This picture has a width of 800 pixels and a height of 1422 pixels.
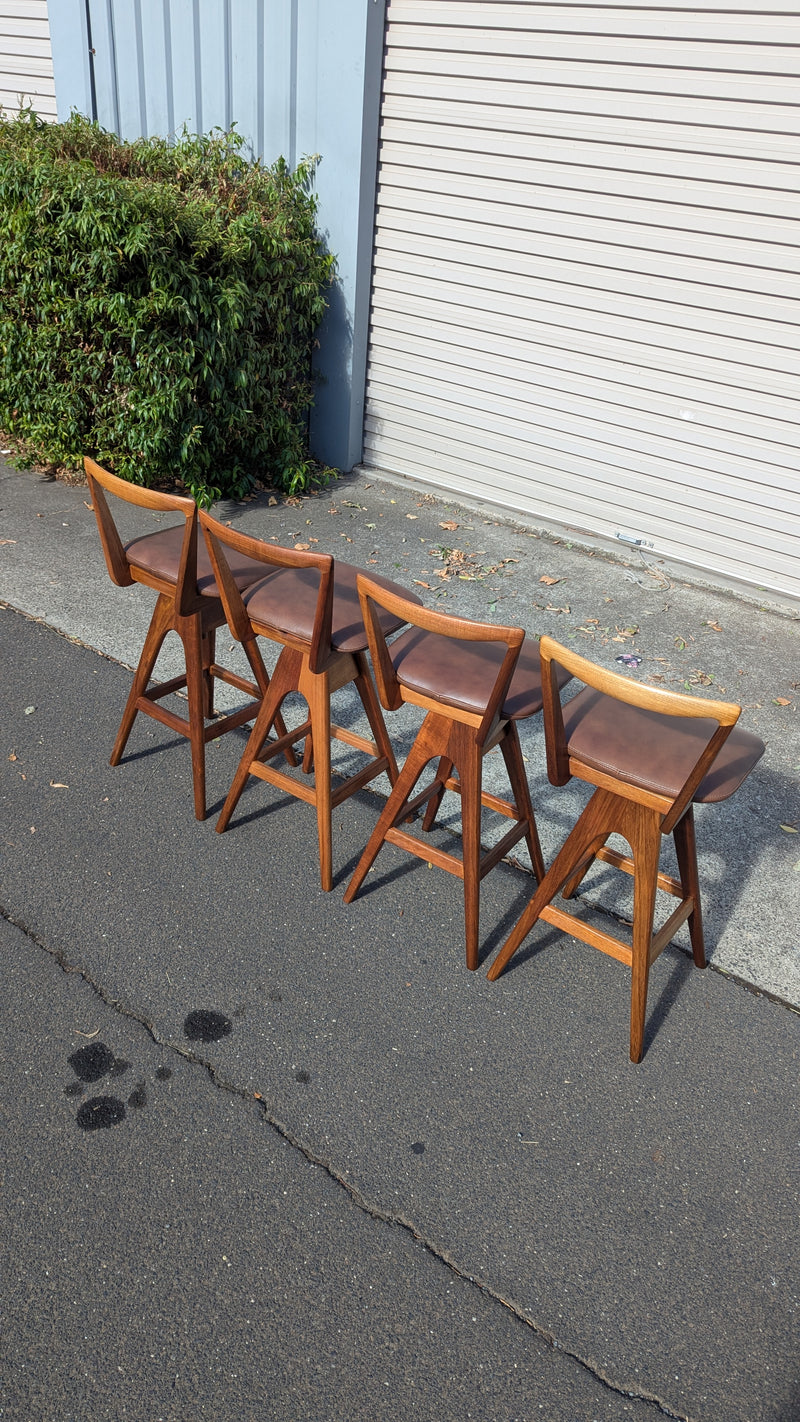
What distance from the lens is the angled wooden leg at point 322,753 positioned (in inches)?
134

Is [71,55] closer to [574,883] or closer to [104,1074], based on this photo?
[574,883]

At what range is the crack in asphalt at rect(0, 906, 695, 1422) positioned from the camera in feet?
7.32

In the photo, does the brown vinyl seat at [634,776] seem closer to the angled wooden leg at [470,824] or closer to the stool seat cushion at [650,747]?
the stool seat cushion at [650,747]

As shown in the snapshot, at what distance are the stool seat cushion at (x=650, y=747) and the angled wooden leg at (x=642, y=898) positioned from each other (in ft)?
0.47

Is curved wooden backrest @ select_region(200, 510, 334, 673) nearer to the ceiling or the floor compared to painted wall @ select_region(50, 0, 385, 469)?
nearer to the floor

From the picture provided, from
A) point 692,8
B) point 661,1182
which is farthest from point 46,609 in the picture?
point 692,8

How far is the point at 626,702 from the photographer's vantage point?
8.48 ft

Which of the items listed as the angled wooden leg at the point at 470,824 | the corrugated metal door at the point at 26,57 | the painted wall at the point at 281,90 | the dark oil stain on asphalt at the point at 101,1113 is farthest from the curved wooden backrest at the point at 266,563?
the corrugated metal door at the point at 26,57

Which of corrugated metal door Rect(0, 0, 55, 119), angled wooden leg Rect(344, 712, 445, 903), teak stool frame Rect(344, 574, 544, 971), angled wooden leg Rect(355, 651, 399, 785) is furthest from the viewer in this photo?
corrugated metal door Rect(0, 0, 55, 119)

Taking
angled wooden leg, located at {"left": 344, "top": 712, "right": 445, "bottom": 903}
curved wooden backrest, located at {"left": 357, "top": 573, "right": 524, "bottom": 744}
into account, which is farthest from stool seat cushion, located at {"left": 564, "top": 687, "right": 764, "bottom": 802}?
angled wooden leg, located at {"left": 344, "top": 712, "right": 445, "bottom": 903}

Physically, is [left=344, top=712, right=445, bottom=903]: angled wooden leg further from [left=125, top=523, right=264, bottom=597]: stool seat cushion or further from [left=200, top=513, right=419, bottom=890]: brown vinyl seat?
[left=125, top=523, right=264, bottom=597]: stool seat cushion

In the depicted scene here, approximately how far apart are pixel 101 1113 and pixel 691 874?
2.00 m

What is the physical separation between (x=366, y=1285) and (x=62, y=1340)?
73cm

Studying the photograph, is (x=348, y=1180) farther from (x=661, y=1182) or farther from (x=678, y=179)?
(x=678, y=179)
